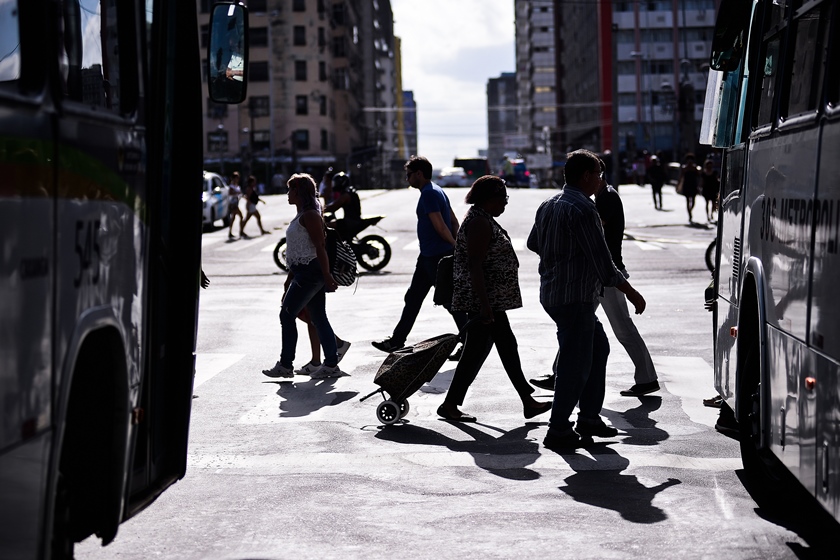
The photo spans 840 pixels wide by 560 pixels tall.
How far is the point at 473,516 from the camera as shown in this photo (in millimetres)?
6648

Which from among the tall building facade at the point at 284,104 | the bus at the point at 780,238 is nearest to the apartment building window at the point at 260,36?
the tall building facade at the point at 284,104

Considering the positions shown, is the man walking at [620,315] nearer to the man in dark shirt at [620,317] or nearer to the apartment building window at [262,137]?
the man in dark shirt at [620,317]

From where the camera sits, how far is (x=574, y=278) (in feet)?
27.1

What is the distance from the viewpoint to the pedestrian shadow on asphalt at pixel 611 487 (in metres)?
6.73

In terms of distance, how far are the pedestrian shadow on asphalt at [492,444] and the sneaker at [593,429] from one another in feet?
1.00

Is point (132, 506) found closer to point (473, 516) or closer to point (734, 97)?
point (473, 516)

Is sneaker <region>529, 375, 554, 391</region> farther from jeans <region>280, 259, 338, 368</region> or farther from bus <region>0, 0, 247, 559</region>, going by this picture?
bus <region>0, 0, 247, 559</region>

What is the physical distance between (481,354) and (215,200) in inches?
1228

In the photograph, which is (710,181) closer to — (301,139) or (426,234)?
(426,234)

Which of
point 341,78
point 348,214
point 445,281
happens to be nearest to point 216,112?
point 341,78

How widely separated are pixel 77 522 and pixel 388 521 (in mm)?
1858

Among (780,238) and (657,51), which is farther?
(657,51)

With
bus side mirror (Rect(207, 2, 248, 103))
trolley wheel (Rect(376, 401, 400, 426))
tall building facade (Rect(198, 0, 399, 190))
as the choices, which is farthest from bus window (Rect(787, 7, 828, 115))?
tall building facade (Rect(198, 0, 399, 190))

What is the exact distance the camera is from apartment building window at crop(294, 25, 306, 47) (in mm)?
116625
